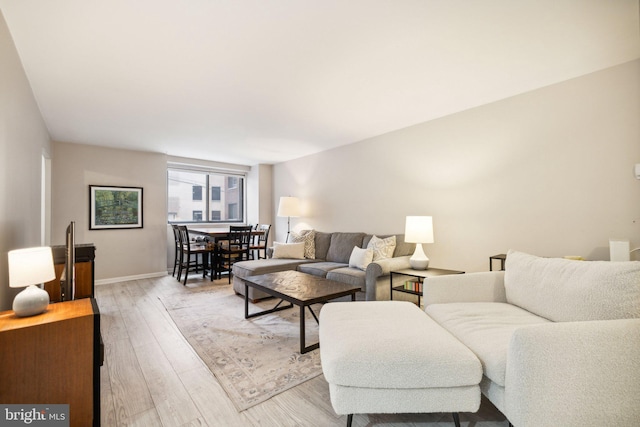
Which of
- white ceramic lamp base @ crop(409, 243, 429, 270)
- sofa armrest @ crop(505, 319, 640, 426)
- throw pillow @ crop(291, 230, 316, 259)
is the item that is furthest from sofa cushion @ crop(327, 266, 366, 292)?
sofa armrest @ crop(505, 319, 640, 426)

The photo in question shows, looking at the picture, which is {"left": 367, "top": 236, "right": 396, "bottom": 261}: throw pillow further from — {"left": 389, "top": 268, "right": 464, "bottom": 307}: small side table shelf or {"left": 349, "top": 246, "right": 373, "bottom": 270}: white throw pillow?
{"left": 389, "top": 268, "right": 464, "bottom": 307}: small side table shelf

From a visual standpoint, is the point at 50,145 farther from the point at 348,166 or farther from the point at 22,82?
the point at 348,166

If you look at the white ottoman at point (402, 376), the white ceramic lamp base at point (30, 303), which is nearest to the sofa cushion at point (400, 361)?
the white ottoman at point (402, 376)

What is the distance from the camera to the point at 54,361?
1.40 m

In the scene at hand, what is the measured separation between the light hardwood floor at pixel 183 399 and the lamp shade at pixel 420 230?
1.72m

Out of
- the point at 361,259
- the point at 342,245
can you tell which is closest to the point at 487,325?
the point at 361,259

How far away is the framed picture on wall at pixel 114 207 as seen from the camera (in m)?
4.80

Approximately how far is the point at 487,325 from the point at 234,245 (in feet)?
13.7

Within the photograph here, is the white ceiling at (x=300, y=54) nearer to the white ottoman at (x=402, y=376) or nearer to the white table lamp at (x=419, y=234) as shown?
the white table lamp at (x=419, y=234)

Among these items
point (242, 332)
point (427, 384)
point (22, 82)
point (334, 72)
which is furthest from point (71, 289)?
point (334, 72)

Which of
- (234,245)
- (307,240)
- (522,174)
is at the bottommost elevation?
(234,245)

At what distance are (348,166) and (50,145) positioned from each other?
449cm

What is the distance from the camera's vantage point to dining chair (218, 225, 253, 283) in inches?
192

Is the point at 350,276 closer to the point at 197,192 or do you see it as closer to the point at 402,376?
the point at 402,376
